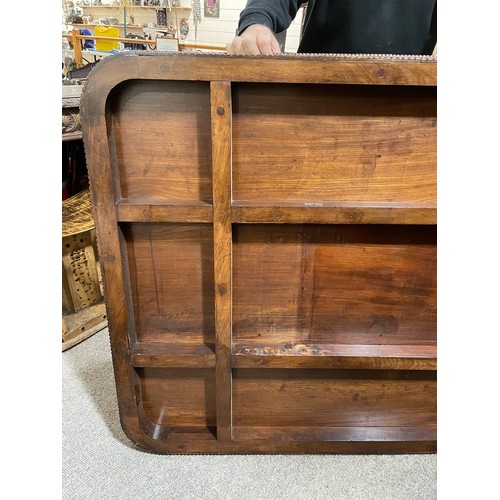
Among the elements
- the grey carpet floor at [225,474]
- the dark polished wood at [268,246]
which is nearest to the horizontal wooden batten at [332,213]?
the dark polished wood at [268,246]

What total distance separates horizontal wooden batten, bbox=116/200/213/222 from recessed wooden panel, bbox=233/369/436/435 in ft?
1.39

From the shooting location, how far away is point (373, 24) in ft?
3.21

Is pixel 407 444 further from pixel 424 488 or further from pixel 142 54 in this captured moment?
pixel 142 54

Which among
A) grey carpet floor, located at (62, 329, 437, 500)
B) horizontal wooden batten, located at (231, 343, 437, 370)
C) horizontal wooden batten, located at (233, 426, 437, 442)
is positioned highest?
horizontal wooden batten, located at (231, 343, 437, 370)

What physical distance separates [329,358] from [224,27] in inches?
106

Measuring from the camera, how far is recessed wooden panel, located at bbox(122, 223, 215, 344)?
2.80ft

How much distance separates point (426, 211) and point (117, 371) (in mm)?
785

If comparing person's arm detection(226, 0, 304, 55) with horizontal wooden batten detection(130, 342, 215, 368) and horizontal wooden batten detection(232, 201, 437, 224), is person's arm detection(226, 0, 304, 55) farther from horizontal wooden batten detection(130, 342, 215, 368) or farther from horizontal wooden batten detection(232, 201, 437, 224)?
horizontal wooden batten detection(130, 342, 215, 368)

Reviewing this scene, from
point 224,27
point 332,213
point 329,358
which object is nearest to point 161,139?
point 332,213

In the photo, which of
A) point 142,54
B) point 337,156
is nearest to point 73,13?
point 142,54

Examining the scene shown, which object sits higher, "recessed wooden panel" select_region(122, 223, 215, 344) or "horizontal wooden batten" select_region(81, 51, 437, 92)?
"horizontal wooden batten" select_region(81, 51, 437, 92)

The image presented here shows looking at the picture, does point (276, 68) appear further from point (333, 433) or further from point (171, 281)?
point (333, 433)

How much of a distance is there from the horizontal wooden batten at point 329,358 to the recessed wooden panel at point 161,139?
382mm

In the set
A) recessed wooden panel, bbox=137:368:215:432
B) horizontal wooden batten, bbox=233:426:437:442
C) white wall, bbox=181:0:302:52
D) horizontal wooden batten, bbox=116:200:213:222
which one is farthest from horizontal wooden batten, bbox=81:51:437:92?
white wall, bbox=181:0:302:52
